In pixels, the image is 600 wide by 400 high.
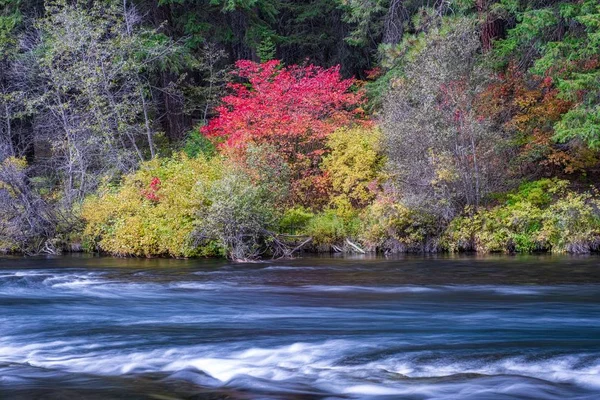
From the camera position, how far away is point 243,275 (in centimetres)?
1428

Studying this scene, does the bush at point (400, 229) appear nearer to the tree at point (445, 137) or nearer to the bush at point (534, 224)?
the tree at point (445, 137)

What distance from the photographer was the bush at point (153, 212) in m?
17.9

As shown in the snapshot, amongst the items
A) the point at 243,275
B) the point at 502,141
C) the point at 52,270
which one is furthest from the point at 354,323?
the point at 502,141

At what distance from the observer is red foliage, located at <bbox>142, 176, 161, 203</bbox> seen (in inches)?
766

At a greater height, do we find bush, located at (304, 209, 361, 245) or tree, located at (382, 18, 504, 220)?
tree, located at (382, 18, 504, 220)

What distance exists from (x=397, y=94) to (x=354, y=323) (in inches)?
436

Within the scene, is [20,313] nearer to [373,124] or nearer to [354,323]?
[354,323]

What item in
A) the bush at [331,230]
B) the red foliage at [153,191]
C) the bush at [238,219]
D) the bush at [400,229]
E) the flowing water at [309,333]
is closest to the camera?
the flowing water at [309,333]

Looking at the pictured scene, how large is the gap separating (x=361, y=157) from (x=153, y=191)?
16.8 feet

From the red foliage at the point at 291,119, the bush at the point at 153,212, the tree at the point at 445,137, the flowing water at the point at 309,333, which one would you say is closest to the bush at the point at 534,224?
the tree at the point at 445,137

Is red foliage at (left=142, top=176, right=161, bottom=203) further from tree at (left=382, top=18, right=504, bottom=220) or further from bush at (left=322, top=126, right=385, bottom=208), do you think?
tree at (left=382, top=18, right=504, bottom=220)

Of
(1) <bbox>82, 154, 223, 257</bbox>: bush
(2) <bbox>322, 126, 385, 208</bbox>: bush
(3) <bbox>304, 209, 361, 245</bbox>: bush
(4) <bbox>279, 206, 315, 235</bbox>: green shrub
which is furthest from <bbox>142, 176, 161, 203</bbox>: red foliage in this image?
(2) <bbox>322, 126, 385, 208</bbox>: bush

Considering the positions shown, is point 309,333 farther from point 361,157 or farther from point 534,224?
point 361,157

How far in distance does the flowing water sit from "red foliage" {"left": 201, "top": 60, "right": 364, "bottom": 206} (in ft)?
21.2
